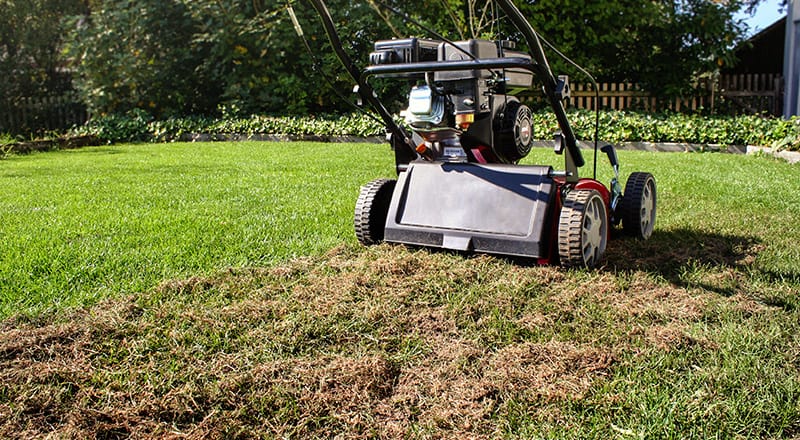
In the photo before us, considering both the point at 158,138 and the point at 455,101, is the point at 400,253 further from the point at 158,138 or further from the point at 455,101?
the point at 158,138

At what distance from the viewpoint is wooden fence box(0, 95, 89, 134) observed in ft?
46.1

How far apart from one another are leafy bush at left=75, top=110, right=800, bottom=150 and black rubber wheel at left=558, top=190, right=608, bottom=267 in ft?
21.9

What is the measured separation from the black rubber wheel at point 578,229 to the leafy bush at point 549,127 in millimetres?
6665

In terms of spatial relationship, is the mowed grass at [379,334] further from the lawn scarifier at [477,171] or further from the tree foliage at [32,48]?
the tree foliage at [32,48]

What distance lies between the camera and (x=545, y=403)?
6.84 feet

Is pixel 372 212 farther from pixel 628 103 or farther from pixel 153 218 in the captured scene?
pixel 628 103

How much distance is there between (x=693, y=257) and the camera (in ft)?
12.0

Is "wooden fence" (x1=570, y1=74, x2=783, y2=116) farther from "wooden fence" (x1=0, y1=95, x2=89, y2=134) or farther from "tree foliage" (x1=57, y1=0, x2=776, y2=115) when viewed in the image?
"wooden fence" (x1=0, y1=95, x2=89, y2=134)

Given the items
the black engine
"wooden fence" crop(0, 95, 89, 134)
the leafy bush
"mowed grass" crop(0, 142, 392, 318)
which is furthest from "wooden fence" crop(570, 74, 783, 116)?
"wooden fence" crop(0, 95, 89, 134)

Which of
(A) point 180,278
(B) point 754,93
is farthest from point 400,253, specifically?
(B) point 754,93

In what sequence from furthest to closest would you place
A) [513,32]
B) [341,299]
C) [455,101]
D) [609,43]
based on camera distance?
[609,43], [513,32], [455,101], [341,299]

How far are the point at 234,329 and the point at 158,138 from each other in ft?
35.3

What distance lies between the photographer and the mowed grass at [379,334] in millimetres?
2006

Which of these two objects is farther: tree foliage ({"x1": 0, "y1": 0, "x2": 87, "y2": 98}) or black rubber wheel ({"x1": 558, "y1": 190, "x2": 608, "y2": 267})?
tree foliage ({"x1": 0, "y1": 0, "x2": 87, "y2": 98})
